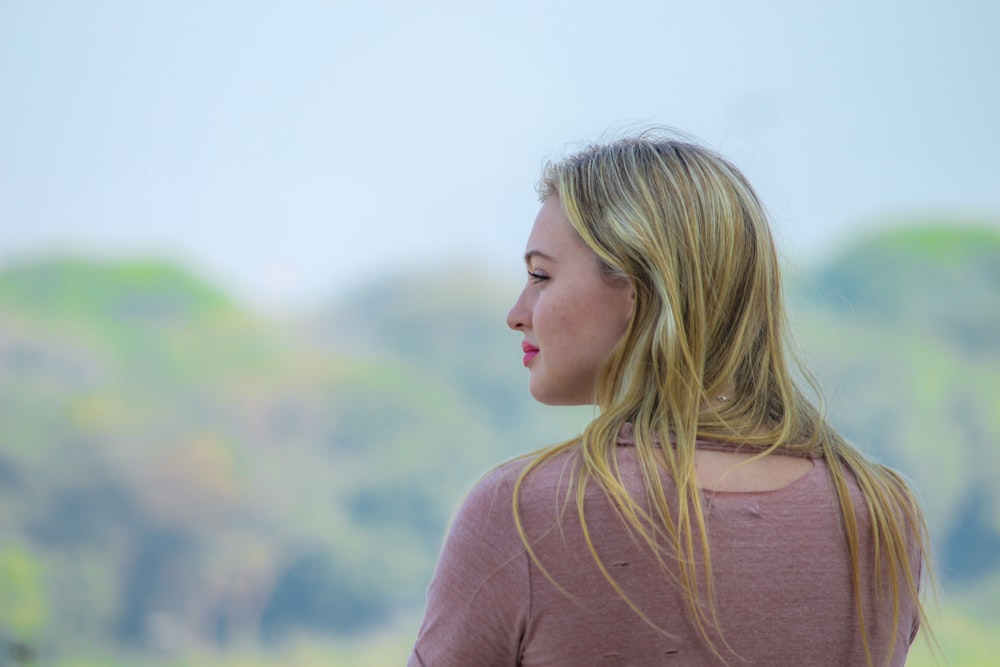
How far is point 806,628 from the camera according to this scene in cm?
72

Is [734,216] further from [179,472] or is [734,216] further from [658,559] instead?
[179,472]

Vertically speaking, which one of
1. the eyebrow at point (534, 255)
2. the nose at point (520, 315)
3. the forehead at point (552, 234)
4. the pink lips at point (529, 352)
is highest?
the forehead at point (552, 234)

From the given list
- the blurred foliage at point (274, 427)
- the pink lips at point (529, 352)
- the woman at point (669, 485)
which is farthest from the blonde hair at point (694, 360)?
the blurred foliage at point (274, 427)

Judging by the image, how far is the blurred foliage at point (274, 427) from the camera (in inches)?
161

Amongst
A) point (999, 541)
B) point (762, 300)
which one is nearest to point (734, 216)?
point (762, 300)

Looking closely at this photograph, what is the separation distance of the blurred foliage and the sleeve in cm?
350

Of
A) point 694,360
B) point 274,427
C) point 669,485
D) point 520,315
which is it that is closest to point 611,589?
point 669,485

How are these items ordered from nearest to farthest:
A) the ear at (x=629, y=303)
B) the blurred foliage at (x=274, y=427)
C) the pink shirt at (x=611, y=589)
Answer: the pink shirt at (x=611, y=589)
the ear at (x=629, y=303)
the blurred foliage at (x=274, y=427)

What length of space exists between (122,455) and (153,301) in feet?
2.30

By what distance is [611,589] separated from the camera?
0.69m

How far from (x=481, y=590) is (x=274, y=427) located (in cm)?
397

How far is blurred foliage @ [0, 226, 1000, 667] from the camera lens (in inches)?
161

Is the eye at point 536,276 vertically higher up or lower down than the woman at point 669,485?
higher up

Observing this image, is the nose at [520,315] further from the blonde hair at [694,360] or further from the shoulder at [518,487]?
the shoulder at [518,487]
